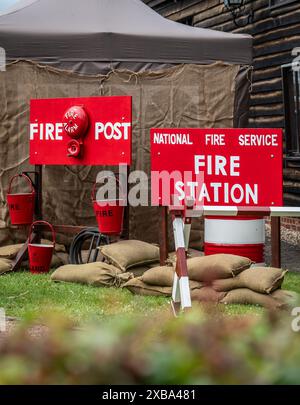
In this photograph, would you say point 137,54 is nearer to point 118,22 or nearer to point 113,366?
point 118,22

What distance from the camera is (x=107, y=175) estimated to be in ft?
34.7

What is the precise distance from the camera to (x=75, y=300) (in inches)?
313

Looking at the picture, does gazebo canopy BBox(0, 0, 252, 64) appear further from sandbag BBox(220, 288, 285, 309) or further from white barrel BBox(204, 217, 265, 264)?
sandbag BBox(220, 288, 285, 309)

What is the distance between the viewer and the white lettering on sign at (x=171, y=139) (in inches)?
359

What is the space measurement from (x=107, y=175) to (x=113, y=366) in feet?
29.5

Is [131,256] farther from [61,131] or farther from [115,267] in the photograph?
[61,131]

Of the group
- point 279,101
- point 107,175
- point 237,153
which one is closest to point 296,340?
point 237,153

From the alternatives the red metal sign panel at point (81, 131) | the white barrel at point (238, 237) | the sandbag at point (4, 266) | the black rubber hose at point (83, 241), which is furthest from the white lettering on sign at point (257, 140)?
the sandbag at point (4, 266)

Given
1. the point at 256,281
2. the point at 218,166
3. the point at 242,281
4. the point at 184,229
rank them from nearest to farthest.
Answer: the point at 184,229
the point at 256,281
the point at 242,281
the point at 218,166

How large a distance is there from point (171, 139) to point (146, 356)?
755cm

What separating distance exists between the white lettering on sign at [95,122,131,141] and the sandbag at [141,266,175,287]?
6.95 feet

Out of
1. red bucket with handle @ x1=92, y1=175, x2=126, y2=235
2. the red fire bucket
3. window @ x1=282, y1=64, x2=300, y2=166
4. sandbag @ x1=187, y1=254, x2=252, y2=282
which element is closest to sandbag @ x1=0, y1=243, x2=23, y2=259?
the red fire bucket

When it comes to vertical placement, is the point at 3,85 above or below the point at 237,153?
above

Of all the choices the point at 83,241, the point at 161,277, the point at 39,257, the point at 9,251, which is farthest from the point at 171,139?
the point at 9,251
